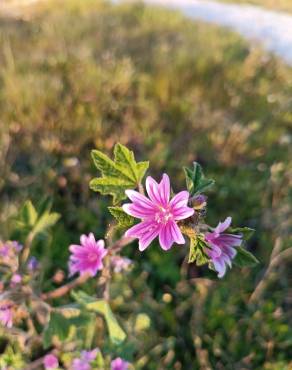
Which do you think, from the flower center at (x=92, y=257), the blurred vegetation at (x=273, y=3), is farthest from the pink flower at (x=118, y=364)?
the blurred vegetation at (x=273, y=3)

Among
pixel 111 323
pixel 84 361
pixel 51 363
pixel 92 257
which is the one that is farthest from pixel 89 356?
pixel 92 257

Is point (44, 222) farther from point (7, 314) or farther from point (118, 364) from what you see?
point (118, 364)

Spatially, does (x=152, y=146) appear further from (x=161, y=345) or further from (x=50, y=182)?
(x=161, y=345)

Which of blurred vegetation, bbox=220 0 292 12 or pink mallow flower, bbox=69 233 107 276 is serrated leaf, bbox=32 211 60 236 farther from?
blurred vegetation, bbox=220 0 292 12

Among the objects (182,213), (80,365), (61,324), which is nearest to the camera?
(182,213)

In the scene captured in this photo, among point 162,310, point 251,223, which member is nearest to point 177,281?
point 162,310

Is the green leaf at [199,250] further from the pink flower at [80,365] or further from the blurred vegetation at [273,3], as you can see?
the blurred vegetation at [273,3]
